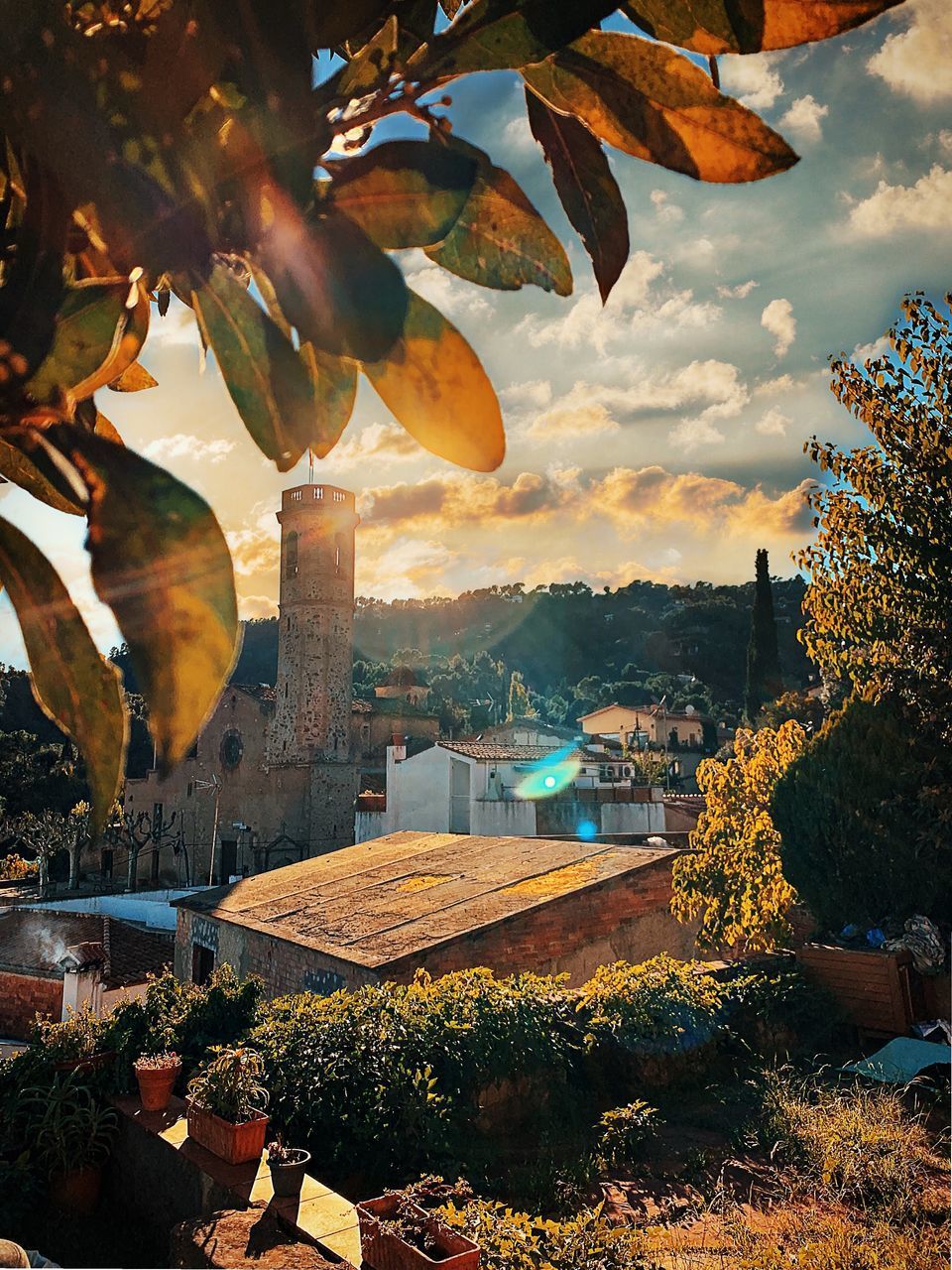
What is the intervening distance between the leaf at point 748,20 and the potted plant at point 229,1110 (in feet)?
12.4

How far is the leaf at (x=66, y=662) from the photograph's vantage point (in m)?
0.32

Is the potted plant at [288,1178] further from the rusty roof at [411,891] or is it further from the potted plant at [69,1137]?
the rusty roof at [411,891]

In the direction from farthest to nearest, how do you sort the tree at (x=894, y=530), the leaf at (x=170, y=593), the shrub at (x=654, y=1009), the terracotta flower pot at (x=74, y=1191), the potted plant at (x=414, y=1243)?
the tree at (x=894, y=530)
the shrub at (x=654, y=1009)
the terracotta flower pot at (x=74, y=1191)
the potted plant at (x=414, y=1243)
the leaf at (x=170, y=593)

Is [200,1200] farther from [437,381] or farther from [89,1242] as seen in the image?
[437,381]

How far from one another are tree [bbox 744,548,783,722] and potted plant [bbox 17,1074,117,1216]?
11.6 metres

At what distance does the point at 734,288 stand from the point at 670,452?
300mm

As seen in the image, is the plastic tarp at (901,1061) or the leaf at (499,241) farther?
the plastic tarp at (901,1061)

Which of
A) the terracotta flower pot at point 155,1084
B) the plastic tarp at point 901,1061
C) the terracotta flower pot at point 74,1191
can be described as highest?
the terracotta flower pot at point 155,1084

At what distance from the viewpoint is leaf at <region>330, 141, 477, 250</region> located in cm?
33

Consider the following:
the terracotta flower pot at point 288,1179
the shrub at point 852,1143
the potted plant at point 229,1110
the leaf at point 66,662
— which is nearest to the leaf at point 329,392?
the leaf at point 66,662

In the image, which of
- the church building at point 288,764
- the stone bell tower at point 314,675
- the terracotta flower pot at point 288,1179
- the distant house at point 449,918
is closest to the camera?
the terracotta flower pot at point 288,1179

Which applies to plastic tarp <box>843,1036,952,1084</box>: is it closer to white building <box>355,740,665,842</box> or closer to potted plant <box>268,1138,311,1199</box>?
potted plant <box>268,1138,311,1199</box>

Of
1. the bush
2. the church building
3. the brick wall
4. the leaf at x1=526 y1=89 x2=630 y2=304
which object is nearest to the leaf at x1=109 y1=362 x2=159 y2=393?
the leaf at x1=526 y1=89 x2=630 y2=304

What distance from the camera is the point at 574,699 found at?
23.5 m
